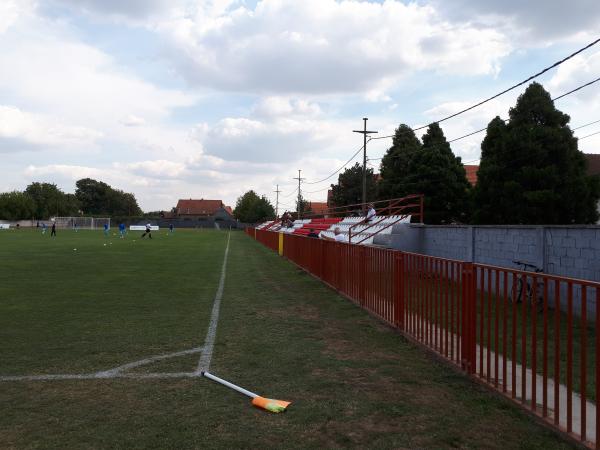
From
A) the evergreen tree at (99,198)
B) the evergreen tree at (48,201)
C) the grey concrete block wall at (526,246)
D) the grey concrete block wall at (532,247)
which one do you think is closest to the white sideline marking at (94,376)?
the grey concrete block wall at (532,247)

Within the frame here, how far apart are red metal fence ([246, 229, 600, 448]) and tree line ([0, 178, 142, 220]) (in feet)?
409

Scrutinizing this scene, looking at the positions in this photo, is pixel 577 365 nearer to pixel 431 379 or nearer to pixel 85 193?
pixel 431 379

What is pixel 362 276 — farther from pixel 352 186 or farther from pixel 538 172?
pixel 352 186

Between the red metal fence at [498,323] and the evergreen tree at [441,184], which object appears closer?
the red metal fence at [498,323]

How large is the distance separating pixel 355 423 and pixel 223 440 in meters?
1.07

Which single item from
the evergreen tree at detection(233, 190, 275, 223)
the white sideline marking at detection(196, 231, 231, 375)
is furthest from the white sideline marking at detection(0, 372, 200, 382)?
the evergreen tree at detection(233, 190, 275, 223)

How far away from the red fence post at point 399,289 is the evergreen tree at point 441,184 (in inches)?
1166

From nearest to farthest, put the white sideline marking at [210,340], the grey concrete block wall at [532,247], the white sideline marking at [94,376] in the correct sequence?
the white sideline marking at [94,376] → the white sideline marking at [210,340] → the grey concrete block wall at [532,247]

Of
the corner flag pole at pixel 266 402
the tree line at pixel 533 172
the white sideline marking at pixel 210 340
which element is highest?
the tree line at pixel 533 172

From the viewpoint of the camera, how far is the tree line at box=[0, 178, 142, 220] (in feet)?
387

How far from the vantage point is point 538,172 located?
969 inches

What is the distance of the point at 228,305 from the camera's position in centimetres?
1034

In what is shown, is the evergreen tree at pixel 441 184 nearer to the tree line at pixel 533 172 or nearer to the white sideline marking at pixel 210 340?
the tree line at pixel 533 172

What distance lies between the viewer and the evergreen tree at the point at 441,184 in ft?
120
